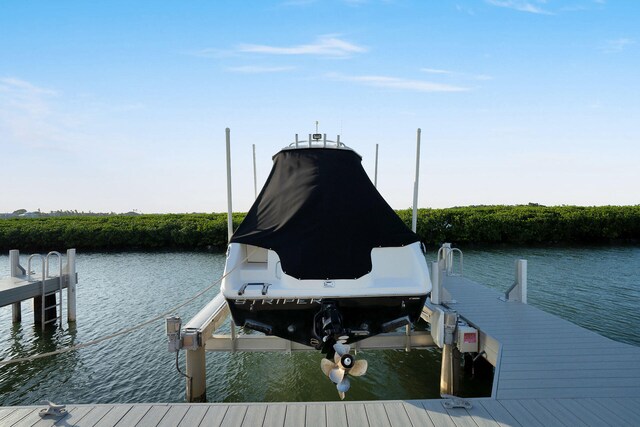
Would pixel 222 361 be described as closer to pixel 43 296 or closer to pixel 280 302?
pixel 280 302

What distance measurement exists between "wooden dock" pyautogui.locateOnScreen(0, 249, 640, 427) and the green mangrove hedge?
3352 cm

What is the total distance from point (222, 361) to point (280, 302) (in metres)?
4.87

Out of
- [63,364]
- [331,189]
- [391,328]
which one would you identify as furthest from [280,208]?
[63,364]

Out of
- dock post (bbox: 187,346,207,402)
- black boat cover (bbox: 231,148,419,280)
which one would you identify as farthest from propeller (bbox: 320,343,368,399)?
dock post (bbox: 187,346,207,402)

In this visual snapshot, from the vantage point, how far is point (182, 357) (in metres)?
10.3

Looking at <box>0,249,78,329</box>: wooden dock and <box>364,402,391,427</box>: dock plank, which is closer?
<box>364,402,391,427</box>: dock plank

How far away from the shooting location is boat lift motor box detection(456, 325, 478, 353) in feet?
24.2

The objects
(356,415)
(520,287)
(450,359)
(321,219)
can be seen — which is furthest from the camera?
(520,287)

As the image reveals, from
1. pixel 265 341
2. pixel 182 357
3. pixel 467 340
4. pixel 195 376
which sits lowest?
pixel 182 357

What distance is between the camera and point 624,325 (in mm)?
11953

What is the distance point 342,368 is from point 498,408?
213 centimetres

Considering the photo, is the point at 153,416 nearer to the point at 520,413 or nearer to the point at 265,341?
the point at 265,341

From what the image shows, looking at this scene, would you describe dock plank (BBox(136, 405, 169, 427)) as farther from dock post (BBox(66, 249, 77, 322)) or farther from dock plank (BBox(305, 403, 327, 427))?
dock post (BBox(66, 249, 77, 322))

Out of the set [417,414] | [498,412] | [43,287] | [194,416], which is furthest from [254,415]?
[43,287]
